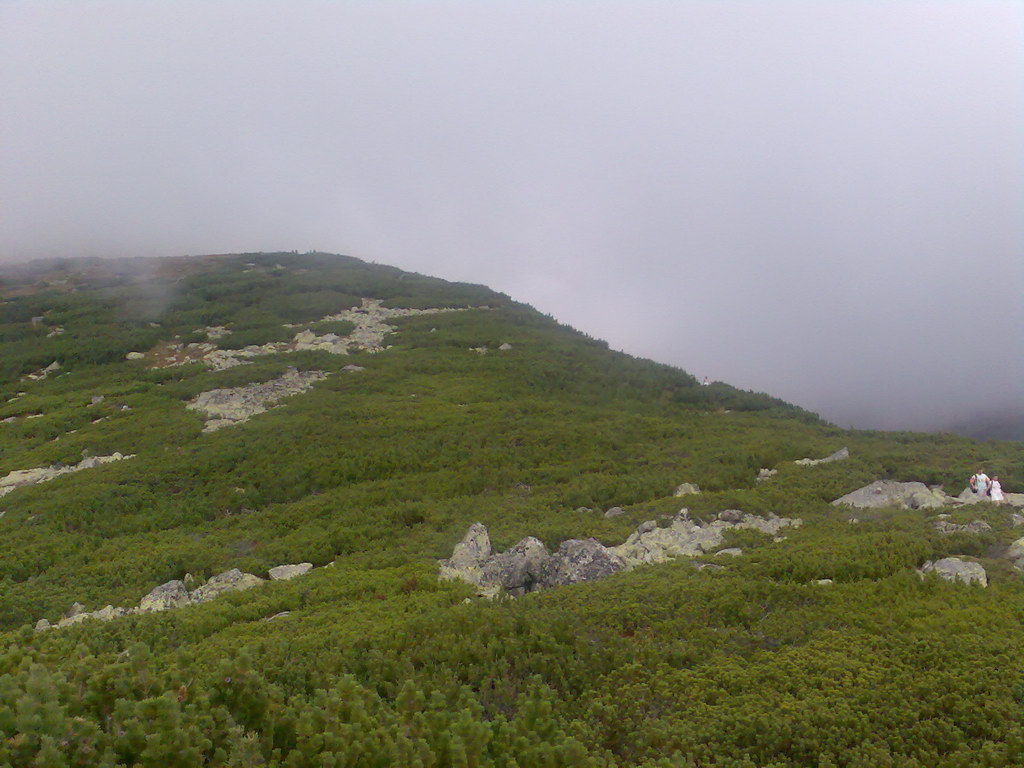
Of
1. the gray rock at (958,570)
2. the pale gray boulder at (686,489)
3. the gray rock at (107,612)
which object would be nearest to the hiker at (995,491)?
the gray rock at (958,570)

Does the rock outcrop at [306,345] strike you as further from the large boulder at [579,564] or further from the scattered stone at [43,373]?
the large boulder at [579,564]

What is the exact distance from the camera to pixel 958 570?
32.0 feet

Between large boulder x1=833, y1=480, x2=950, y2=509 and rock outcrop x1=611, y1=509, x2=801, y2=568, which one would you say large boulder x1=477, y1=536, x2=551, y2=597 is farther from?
large boulder x1=833, y1=480, x2=950, y2=509

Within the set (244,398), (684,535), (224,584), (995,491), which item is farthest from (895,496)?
(244,398)

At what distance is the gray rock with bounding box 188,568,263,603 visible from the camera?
11639 mm

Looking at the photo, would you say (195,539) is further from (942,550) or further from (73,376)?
(73,376)

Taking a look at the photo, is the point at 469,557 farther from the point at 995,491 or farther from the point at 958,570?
the point at 995,491

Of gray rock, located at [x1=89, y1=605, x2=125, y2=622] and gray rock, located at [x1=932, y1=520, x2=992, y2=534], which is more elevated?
gray rock, located at [x1=932, y1=520, x2=992, y2=534]

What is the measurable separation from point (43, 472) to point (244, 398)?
8.04 m

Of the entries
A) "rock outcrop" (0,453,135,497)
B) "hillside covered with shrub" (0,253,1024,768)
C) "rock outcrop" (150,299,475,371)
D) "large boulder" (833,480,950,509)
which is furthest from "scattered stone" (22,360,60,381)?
"large boulder" (833,480,950,509)

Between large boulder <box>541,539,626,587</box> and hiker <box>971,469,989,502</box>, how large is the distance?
988cm

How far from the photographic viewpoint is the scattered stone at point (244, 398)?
23.7 m

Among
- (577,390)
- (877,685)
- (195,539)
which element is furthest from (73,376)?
(877,685)

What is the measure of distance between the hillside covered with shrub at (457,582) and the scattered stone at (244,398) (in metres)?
0.41
